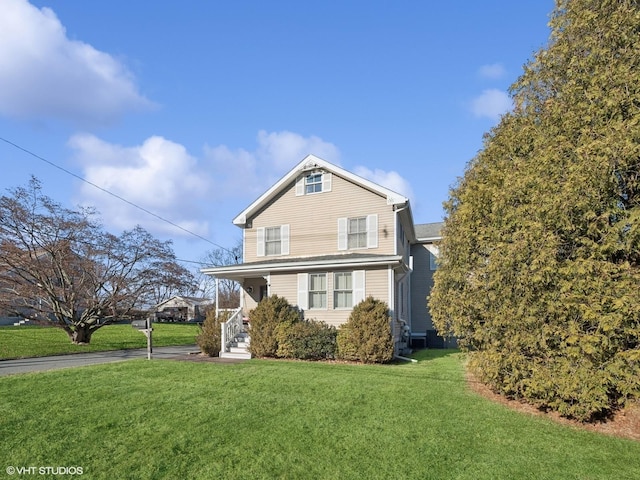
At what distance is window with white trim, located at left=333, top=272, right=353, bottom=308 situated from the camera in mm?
14133

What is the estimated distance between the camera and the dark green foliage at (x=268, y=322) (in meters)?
13.2

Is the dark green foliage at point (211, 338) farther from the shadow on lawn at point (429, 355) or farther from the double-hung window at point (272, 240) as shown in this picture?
the shadow on lawn at point (429, 355)

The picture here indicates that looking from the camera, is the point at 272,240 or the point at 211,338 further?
the point at 272,240

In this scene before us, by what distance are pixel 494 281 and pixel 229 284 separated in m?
38.6

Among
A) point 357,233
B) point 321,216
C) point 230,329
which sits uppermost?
point 321,216

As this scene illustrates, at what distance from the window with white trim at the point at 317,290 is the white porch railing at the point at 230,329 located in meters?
2.80

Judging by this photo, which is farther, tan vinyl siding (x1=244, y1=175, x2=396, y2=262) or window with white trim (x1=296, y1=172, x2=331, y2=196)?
window with white trim (x1=296, y1=172, x2=331, y2=196)

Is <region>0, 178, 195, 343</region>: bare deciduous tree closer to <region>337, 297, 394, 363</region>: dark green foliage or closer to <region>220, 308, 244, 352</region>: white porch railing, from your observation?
<region>220, 308, 244, 352</region>: white porch railing

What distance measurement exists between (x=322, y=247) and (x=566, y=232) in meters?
10.2

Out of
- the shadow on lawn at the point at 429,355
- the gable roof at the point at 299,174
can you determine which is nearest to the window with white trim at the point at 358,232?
the gable roof at the point at 299,174

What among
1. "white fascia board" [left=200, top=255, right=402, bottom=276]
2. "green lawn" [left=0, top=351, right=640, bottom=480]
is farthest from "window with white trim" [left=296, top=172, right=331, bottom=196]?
"green lawn" [left=0, top=351, right=640, bottom=480]

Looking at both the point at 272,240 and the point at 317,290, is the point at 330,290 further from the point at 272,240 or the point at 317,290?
the point at 272,240

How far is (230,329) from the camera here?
14469 millimetres

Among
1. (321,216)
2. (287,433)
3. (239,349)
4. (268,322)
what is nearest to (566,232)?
(287,433)
